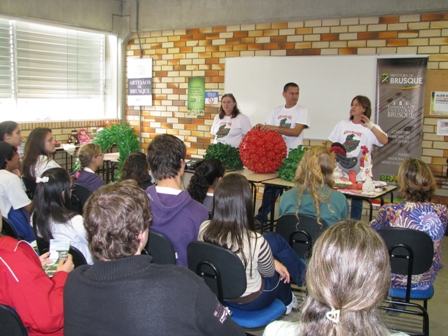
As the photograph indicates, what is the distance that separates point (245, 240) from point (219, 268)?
186mm

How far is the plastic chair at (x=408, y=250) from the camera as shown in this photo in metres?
2.58

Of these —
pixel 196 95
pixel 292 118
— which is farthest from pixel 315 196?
pixel 196 95

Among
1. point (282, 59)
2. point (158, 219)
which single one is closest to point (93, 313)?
point (158, 219)

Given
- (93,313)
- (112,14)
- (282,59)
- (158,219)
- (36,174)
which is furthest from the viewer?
(112,14)

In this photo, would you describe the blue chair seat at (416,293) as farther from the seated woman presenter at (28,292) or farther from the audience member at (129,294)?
the seated woman presenter at (28,292)

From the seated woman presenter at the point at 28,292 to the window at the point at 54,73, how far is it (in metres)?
5.87

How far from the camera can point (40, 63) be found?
7309mm

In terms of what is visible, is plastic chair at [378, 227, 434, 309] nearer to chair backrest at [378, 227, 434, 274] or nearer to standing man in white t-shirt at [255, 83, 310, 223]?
chair backrest at [378, 227, 434, 274]

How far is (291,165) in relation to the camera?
13.9 ft

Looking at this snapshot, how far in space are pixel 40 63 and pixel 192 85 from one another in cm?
245

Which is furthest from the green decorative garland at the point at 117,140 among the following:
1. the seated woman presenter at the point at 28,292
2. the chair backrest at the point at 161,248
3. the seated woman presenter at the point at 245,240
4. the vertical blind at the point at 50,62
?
the seated woman presenter at the point at 28,292

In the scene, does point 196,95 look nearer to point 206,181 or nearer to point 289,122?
point 289,122

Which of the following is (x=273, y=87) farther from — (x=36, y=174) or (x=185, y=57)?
(x=36, y=174)

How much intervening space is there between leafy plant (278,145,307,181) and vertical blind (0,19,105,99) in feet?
15.7
